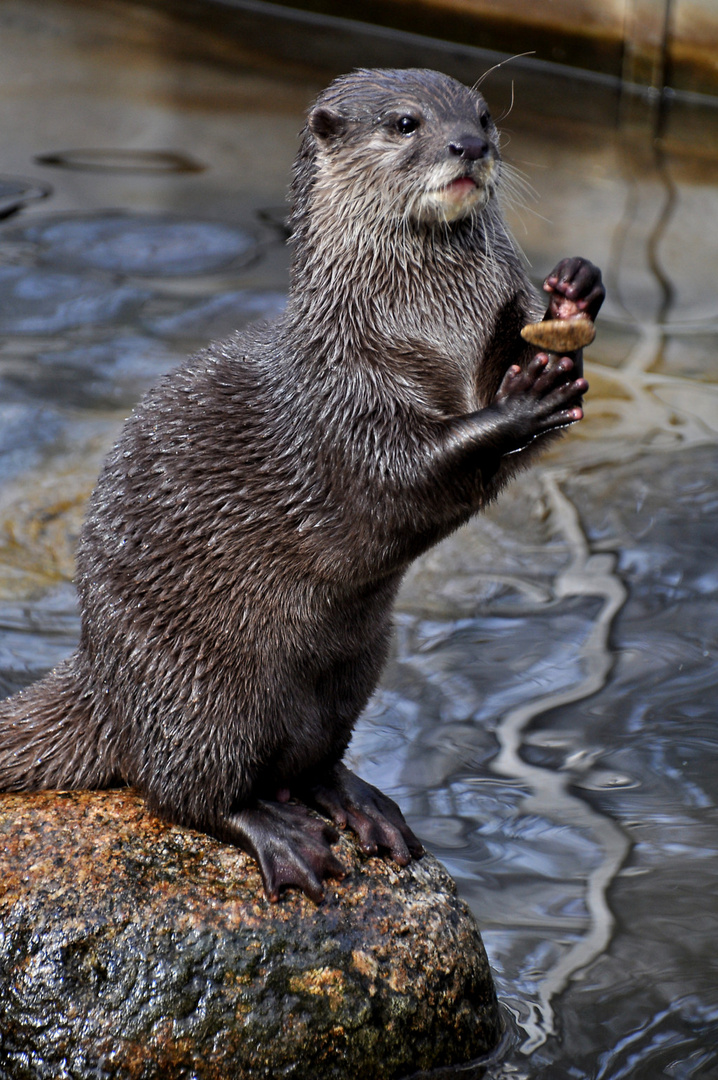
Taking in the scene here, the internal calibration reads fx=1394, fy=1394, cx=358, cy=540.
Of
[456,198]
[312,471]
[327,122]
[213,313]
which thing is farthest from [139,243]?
[456,198]

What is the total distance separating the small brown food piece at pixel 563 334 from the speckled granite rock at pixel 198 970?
1.21m

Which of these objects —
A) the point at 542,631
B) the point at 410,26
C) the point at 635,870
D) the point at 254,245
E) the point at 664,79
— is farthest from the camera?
the point at 410,26

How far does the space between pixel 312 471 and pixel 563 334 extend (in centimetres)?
60

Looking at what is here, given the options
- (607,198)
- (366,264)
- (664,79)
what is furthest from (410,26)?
(366,264)

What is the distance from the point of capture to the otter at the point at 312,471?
2.85 meters

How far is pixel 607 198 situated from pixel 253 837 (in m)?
6.45

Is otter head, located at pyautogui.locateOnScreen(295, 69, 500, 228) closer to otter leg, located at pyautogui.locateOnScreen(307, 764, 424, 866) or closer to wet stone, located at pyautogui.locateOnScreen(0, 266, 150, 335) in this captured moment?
otter leg, located at pyautogui.locateOnScreen(307, 764, 424, 866)

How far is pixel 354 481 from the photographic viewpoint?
9.49 feet

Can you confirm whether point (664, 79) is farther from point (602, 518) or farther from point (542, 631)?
point (542, 631)

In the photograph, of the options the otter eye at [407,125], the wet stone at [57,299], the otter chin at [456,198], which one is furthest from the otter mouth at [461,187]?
the wet stone at [57,299]

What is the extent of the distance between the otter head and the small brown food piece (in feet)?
0.95

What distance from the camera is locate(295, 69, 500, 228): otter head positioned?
2.74m

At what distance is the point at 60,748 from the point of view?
319 centimetres

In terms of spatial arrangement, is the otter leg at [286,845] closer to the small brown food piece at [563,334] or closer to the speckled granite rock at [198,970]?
the speckled granite rock at [198,970]
